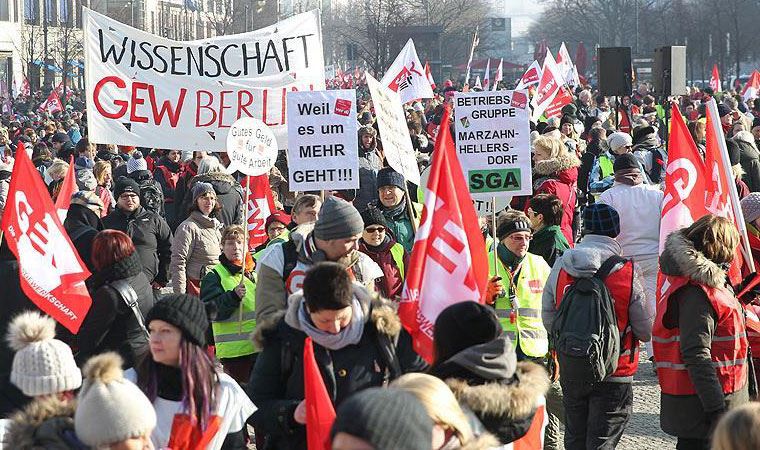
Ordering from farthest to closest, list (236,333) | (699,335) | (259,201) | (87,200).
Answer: (259,201)
(87,200)
(236,333)
(699,335)

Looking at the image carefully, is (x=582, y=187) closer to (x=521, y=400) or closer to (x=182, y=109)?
(x=182, y=109)

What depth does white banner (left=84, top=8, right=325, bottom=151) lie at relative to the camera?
9.66m

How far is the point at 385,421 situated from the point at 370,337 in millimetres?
1975

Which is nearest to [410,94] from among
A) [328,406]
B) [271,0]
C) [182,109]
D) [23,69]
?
[182,109]

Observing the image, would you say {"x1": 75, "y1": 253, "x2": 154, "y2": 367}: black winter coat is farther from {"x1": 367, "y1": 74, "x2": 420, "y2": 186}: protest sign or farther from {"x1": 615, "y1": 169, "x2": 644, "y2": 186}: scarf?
{"x1": 615, "y1": 169, "x2": 644, "y2": 186}: scarf

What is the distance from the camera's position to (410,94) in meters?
22.0

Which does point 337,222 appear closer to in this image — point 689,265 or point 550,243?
point 689,265

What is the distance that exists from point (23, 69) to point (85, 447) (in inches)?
2710

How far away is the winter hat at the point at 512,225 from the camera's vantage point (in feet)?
23.3

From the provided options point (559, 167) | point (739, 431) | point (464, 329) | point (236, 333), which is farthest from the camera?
point (559, 167)

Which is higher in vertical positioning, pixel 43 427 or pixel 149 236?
pixel 149 236

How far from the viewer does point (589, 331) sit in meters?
5.98

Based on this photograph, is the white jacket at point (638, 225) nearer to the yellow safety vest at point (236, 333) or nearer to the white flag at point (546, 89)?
the yellow safety vest at point (236, 333)

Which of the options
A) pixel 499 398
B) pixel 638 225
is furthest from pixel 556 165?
pixel 499 398
